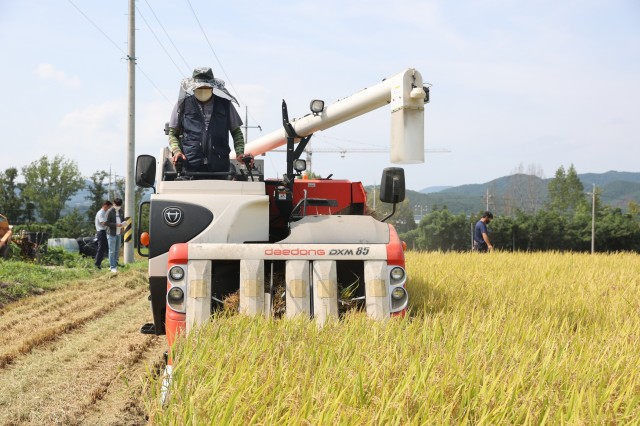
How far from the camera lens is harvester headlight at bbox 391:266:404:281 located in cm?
466

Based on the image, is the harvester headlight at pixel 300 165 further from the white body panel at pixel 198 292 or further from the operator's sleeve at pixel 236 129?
the white body panel at pixel 198 292

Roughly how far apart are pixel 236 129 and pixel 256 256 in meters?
1.84

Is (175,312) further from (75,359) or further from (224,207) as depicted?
(75,359)

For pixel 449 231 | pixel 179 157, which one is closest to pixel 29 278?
pixel 179 157

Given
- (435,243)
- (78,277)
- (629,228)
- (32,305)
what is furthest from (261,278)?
(435,243)

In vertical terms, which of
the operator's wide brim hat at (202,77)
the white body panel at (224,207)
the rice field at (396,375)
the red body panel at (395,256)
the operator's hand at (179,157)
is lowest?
the rice field at (396,375)

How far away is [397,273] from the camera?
183 inches

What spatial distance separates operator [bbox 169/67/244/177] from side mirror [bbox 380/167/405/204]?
4.30 ft

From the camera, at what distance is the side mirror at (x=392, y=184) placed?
550 centimetres

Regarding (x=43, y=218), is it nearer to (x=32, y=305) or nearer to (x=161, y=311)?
(x=32, y=305)

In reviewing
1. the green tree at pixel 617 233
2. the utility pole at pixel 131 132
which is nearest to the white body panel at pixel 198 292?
the utility pole at pixel 131 132

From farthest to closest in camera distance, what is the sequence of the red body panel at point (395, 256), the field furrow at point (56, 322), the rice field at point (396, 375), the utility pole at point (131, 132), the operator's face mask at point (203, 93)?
the utility pole at point (131, 132) → the field furrow at point (56, 322) → the operator's face mask at point (203, 93) → the red body panel at point (395, 256) → the rice field at point (396, 375)

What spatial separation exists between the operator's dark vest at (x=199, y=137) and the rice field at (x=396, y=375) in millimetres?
1775

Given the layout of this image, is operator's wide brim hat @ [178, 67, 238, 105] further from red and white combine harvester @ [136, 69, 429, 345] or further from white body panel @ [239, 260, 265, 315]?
white body panel @ [239, 260, 265, 315]
